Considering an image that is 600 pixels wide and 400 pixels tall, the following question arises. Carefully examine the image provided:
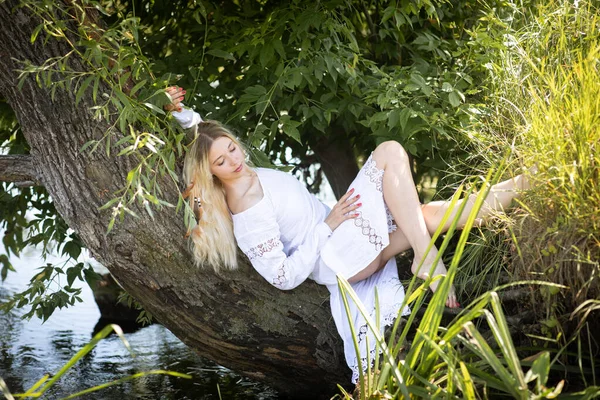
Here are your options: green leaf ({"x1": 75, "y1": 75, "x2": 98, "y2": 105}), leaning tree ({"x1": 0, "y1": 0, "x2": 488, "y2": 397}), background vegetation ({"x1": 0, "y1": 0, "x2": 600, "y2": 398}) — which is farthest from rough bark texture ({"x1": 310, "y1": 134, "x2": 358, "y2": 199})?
green leaf ({"x1": 75, "y1": 75, "x2": 98, "y2": 105})

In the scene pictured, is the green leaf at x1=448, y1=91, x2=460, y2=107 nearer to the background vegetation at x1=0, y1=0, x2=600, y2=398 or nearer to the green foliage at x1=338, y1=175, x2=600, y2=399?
the background vegetation at x1=0, y1=0, x2=600, y2=398

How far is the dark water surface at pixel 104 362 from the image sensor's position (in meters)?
3.81

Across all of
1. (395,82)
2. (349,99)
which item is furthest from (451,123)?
(349,99)

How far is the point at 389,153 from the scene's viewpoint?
3.17 m

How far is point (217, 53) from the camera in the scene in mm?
3518

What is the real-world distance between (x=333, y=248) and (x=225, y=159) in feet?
2.05

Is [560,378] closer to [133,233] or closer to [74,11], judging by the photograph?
[133,233]

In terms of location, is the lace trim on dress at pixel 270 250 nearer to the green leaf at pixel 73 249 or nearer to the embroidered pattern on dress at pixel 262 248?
the embroidered pattern on dress at pixel 262 248

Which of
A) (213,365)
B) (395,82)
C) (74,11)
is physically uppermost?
(74,11)

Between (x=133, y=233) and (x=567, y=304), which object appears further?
(x=133, y=233)

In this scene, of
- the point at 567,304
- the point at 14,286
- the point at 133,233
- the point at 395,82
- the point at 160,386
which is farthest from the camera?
the point at 14,286

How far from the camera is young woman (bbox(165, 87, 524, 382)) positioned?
3117mm

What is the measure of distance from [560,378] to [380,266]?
108 cm

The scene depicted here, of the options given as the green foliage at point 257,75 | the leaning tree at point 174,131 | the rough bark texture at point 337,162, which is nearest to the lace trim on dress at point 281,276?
the leaning tree at point 174,131
